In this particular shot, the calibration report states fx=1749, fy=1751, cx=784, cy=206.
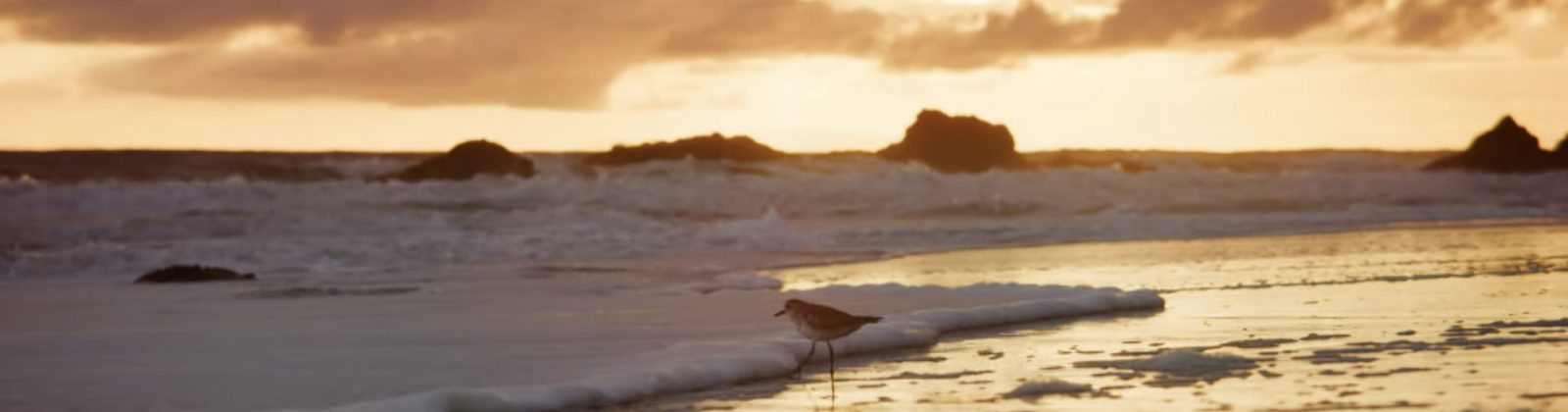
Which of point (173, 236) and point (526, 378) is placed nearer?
point (526, 378)

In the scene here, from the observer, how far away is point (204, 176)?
51750 millimetres

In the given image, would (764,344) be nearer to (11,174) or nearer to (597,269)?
(597,269)

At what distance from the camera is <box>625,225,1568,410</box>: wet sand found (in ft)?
27.9

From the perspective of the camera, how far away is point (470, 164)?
160 feet

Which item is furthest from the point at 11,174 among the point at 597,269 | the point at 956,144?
the point at 597,269

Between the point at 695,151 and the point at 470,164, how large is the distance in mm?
13803

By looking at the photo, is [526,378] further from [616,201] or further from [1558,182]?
[1558,182]

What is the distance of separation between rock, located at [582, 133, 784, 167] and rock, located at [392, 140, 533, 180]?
A: 10.2 m

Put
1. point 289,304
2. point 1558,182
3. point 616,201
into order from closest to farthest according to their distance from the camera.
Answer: point 289,304, point 616,201, point 1558,182

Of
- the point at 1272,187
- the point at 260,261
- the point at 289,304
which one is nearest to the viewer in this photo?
the point at 289,304

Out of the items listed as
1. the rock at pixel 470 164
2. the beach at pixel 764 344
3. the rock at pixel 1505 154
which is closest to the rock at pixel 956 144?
the rock at pixel 1505 154

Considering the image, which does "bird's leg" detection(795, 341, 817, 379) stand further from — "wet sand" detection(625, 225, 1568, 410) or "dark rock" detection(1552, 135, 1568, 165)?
"dark rock" detection(1552, 135, 1568, 165)

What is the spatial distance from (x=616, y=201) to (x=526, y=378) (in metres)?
28.8

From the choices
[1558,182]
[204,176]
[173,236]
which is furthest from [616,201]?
[1558,182]
